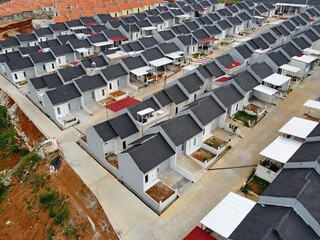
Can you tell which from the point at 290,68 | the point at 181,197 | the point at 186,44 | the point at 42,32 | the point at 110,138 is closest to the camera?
the point at 181,197

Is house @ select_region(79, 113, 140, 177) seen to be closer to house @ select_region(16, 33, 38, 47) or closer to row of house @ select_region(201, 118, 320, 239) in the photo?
row of house @ select_region(201, 118, 320, 239)

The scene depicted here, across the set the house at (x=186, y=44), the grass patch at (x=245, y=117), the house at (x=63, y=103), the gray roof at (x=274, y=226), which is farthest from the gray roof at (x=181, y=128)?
the house at (x=186, y=44)

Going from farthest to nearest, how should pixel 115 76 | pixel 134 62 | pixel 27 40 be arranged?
pixel 27 40 < pixel 134 62 < pixel 115 76

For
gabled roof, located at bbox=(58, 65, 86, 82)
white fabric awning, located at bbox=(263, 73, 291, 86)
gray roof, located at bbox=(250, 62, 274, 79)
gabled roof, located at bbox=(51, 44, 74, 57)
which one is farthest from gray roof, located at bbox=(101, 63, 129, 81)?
white fabric awning, located at bbox=(263, 73, 291, 86)

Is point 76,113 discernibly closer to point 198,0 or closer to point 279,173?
point 279,173

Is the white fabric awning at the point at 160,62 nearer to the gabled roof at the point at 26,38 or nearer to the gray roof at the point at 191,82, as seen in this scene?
the gray roof at the point at 191,82

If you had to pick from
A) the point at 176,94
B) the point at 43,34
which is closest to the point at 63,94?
the point at 176,94

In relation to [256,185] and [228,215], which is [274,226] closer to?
[228,215]

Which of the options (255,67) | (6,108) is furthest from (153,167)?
(6,108)
